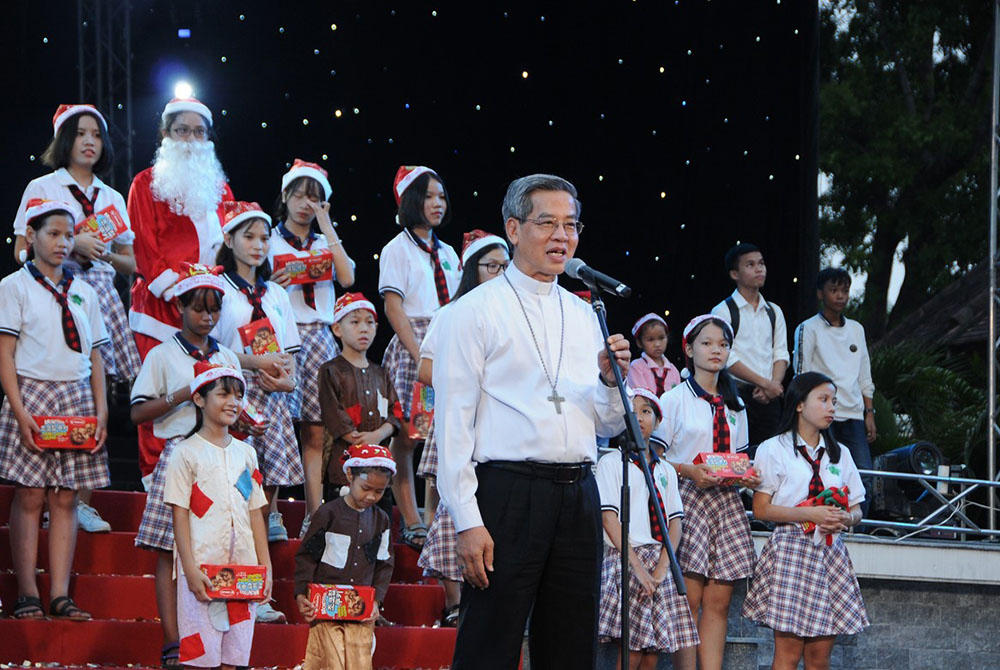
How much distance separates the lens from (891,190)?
19703mm

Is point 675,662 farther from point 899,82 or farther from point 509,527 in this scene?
point 899,82

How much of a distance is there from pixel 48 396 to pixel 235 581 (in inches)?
50.4

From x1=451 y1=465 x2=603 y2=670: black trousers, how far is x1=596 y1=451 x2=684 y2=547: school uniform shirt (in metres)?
2.15

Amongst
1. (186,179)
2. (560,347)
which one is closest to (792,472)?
(560,347)

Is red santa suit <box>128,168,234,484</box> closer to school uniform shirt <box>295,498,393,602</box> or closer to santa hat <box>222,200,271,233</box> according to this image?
santa hat <box>222,200,271,233</box>

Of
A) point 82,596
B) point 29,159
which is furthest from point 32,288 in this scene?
point 29,159

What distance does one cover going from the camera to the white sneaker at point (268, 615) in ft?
18.1

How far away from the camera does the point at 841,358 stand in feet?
25.5

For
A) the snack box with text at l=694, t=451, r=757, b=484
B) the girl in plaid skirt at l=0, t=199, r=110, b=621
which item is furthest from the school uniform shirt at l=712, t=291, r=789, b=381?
the girl in plaid skirt at l=0, t=199, r=110, b=621

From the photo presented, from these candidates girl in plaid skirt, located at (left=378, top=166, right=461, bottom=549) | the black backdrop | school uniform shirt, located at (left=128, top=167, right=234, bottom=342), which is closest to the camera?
school uniform shirt, located at (left=128, top=167, right=234, bottom=342)

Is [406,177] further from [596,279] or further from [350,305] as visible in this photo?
[596,279]

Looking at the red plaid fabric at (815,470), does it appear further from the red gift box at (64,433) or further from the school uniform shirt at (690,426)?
the red gift box at (64,433)

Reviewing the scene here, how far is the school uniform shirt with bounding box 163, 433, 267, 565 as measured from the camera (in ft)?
15.8

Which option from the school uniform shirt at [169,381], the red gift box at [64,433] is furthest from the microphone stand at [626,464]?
the red gift box at [64,433]
